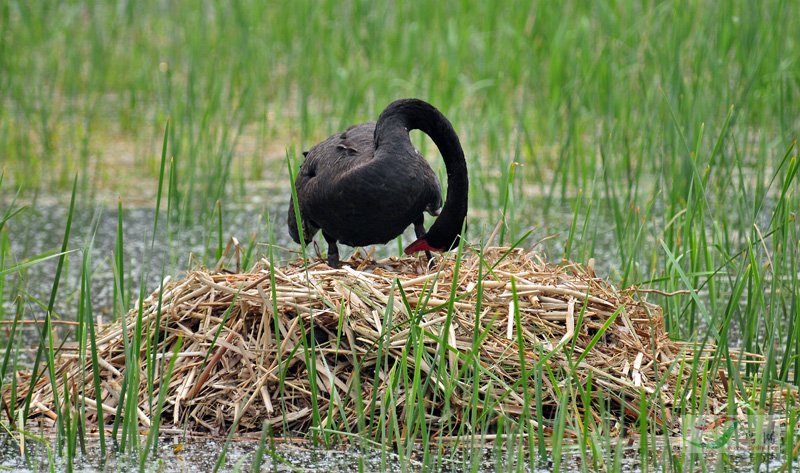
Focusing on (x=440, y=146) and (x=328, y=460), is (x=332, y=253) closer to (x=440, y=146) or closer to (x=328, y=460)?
(x=440, y=146)

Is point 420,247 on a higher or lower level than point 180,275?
higher

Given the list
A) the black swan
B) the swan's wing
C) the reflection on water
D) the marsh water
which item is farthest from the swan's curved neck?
the reflection on water

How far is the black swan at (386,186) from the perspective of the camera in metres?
4.00

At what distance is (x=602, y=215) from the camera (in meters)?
6.20

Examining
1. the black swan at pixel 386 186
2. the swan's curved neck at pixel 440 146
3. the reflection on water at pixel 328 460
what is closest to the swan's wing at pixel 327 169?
the black swan at pixel 386 186

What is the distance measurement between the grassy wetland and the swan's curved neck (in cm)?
21

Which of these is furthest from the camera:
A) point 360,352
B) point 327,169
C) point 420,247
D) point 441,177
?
point 441,177

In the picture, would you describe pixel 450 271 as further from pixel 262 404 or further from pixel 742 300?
pixel 742 300

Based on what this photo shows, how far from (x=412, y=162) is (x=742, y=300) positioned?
1600mm

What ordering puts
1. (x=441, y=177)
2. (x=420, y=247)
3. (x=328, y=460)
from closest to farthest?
(x=328, y=460) → (x=420, y=247) → (x=441, y=177)

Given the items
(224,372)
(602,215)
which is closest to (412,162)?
(224,372)

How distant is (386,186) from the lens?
4008 millimetres

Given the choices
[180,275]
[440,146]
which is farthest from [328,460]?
[180,275]

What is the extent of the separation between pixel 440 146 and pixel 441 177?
0.84 metres
